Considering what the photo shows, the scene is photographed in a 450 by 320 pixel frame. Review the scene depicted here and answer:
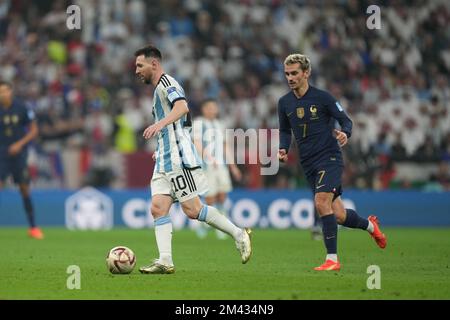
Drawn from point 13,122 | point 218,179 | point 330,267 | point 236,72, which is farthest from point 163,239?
point 236,72

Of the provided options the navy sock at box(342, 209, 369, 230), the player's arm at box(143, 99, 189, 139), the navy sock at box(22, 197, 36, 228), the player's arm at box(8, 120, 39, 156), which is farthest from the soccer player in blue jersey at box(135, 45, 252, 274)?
the navy sock at box(22, 197, 36, 228)

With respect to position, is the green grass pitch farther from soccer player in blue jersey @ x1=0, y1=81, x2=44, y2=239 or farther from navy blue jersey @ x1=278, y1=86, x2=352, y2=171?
navy blue jersey @ x1=278, y1=86, x2=352, y2=171

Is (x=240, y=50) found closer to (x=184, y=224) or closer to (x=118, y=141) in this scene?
(x=118, y=141)

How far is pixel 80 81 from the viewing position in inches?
942

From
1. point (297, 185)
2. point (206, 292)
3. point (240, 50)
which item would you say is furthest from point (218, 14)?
point (206, 292)

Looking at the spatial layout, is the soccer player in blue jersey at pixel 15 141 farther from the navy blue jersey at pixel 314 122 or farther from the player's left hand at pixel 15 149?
the navy blue jersey at pixel 314 122

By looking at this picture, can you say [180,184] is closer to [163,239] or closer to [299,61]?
[163,239]

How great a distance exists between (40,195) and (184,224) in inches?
120

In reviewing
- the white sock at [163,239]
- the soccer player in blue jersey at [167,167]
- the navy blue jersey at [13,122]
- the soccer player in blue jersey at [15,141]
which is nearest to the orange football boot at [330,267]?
the soccer player in blue jersey at [167,167]

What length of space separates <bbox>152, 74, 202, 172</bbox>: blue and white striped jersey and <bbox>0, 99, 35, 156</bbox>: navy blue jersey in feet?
23.9

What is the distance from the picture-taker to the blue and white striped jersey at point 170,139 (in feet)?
34.1

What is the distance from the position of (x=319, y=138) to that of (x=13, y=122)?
7970 mm

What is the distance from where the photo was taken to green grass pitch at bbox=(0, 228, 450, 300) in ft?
28.3

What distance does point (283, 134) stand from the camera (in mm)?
11469
